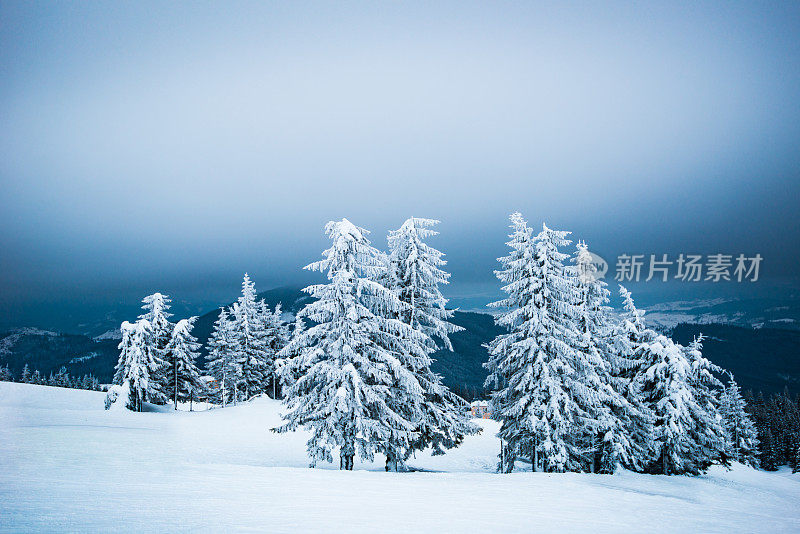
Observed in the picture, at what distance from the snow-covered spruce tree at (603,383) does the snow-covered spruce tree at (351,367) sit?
31.1 feet

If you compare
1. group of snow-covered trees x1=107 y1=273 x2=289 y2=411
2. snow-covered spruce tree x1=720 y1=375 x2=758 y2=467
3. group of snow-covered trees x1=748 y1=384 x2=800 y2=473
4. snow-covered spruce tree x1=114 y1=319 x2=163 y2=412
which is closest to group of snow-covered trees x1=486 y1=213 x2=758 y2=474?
group of snow-covered trees x1=107 y1=273 x2=289 y2=411

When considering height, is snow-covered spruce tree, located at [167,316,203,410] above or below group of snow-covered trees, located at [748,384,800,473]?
above

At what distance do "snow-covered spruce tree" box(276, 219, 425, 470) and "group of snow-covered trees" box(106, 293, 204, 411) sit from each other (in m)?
30.7

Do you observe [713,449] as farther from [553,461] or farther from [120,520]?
Result: [120,520]

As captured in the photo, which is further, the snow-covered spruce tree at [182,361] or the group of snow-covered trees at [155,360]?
the snow-covered spruce tree at [182,361]

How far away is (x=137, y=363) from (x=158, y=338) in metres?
3.96

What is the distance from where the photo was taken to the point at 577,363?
1981 cm

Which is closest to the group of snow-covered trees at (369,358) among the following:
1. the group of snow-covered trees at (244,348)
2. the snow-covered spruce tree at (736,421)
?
the group of snow-covered trees at (244,348)

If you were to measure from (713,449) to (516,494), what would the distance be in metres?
21.6

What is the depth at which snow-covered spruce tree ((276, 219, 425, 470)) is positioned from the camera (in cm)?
1588

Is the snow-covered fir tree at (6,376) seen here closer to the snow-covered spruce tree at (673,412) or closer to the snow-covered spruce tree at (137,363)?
the snow-covered spruce tree at (137,363)

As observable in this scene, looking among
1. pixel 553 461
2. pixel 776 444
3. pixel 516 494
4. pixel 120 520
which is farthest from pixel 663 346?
pixel 776 444

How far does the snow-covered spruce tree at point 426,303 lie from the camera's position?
19047 mm

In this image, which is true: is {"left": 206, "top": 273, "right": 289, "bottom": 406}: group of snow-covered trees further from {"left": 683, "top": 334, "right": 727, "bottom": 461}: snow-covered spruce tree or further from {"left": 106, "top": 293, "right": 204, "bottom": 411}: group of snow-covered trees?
{"left": 683, "top": 334, "right": 727, "bottom": 461}: snow-covered spruce tree
